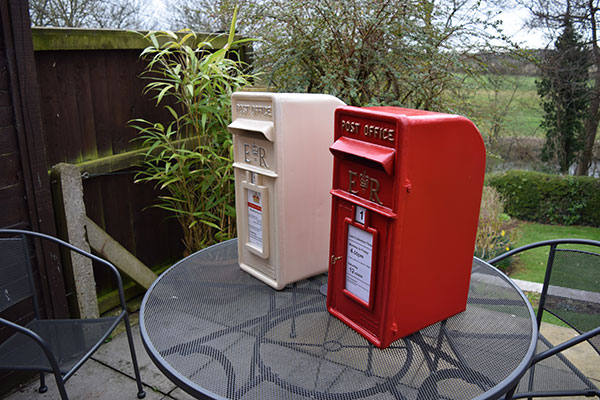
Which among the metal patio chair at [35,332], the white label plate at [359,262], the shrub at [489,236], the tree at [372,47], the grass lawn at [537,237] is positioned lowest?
the grass lawn at [537,237]

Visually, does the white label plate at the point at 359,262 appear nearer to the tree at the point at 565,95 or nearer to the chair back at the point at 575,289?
the chair back at the point at 575,289

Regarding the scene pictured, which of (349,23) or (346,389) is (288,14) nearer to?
(349,23)

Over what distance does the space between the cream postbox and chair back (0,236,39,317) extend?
40.3 inches

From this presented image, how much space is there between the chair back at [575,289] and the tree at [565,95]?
8597mm

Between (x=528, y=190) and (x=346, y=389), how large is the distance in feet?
29.4

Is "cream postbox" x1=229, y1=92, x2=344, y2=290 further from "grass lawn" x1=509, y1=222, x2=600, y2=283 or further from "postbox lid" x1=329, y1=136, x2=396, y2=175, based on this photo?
"grass lawn" x1=509, y1=222, x2=600, y2=283

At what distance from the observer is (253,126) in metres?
1.49

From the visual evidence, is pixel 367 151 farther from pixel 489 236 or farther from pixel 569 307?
pixel 489 236

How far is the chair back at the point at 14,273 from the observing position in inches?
73.2

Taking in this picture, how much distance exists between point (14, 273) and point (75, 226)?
0.56 meters

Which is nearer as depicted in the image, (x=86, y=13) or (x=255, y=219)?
(x=255, y=219)

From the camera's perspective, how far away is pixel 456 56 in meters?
3.07

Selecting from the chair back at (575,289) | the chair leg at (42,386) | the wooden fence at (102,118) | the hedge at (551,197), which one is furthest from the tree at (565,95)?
the chair leg at (42,386)

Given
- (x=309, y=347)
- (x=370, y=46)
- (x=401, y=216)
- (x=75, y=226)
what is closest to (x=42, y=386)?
(x=75, y=226)
